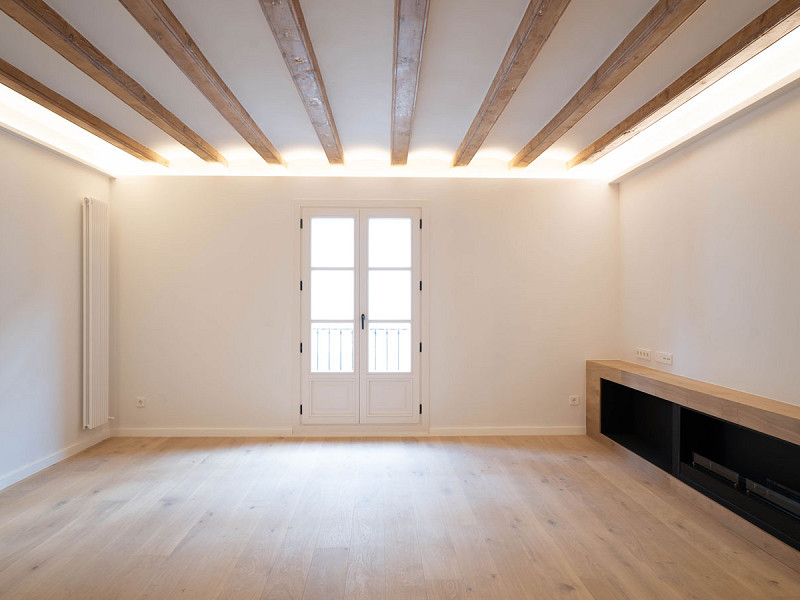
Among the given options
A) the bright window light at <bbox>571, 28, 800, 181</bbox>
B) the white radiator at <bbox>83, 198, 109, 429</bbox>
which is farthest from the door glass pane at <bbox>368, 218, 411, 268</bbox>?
the white radiator at <bbox>83, 198, 109, 429</bbox>

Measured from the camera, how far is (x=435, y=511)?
3094 mm

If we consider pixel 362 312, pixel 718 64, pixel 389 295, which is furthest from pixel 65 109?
pixel 718 64

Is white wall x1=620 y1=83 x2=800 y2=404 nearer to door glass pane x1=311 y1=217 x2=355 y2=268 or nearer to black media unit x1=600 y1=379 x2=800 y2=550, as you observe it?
black media unit x1=600 y1=379 x2=800 y2=550

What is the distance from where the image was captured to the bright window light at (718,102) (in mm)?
2766

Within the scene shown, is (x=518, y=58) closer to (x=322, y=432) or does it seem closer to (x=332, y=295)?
(x=332, y=295)

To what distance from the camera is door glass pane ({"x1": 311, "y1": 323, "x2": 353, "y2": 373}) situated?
16.1ft

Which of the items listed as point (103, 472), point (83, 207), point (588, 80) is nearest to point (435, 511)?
point (103, 472)

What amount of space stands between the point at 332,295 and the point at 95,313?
2.15m

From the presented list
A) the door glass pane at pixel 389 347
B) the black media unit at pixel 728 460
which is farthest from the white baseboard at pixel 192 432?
the black media unit at pixel 728 460

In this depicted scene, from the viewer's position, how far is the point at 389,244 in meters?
4.92

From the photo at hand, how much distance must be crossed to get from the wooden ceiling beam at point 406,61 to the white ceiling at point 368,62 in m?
0.09

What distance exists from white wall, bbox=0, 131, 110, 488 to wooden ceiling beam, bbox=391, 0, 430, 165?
2783mm

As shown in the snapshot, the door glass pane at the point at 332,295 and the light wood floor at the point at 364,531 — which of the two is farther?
the door glass pane at the point at 332,295

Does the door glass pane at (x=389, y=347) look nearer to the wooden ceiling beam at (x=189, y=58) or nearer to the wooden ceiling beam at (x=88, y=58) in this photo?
the wooden ceiling beam at (x=189, y=58)
